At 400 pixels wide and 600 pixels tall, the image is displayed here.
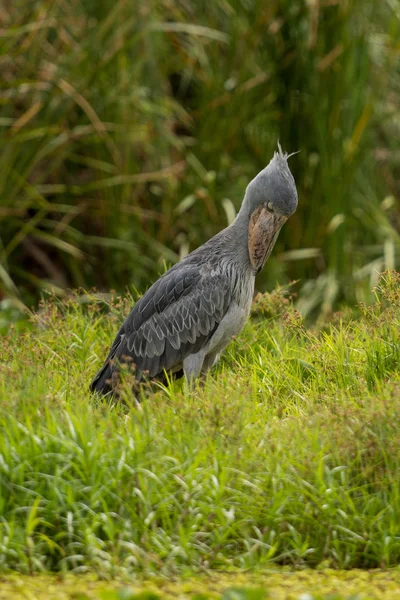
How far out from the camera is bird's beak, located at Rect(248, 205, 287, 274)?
5840 mm

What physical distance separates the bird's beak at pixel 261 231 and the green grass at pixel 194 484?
3.21 feet

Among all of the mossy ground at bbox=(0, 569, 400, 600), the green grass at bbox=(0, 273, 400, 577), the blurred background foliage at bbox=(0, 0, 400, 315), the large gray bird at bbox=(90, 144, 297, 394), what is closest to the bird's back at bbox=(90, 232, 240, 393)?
the large gray bird at bbox=(90, 144, 297, 394)

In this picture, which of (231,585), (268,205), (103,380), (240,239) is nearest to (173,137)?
(240,239)

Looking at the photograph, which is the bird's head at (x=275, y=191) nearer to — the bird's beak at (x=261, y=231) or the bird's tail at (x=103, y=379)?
the bird's beak at (x=261, y=231)

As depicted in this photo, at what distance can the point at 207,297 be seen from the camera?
19.2 ft

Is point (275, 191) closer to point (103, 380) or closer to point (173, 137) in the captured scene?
point (103, 380)

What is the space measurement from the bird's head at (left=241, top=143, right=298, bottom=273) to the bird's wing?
232 mm

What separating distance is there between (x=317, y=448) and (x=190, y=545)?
0.71 m

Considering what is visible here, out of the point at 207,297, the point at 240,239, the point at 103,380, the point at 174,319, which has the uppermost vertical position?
the point at 240,239

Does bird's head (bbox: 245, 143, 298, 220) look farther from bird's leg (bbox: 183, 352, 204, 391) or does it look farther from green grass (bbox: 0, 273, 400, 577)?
green grass (bbox: 0, 273, 400, 577)

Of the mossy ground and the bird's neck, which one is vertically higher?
the bird's neck

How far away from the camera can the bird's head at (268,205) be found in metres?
5.79

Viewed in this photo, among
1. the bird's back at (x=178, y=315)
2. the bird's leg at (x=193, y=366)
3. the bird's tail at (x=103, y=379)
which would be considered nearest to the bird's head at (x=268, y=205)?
the bird's back at (x=178, y=315)

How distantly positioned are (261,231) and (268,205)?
14 centimetres
